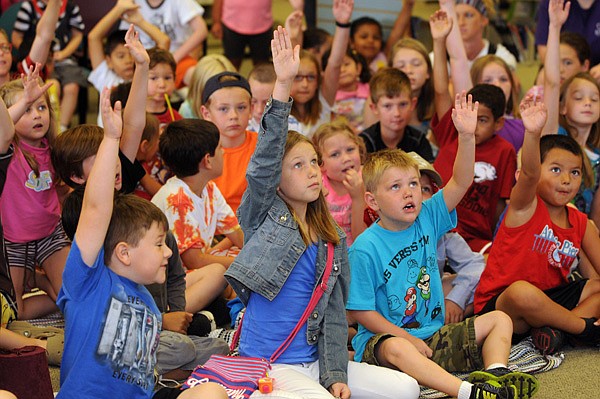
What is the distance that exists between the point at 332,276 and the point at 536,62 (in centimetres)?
588

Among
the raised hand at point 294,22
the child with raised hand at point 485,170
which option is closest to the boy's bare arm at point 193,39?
the raised hand at point 294,22

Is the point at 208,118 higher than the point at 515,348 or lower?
higher

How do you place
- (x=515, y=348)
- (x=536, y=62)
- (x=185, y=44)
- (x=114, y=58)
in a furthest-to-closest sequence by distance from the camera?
(x=536, y=62), (x=185, y=44), (x=114, y=58), (x=515, y=348)

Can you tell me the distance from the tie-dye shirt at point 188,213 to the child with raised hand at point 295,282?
84 centimetres

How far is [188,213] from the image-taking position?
3.72 m

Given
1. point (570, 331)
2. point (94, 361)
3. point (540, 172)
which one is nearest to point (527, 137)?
point (540, 172)

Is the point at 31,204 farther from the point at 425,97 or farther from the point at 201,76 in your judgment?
the point at 425,97

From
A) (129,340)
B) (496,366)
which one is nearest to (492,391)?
(496,366)

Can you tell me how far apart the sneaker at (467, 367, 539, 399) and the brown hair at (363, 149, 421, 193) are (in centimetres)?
73

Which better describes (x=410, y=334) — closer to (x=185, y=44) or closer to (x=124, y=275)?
(x=124, y=275)

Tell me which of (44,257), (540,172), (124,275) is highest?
(540,172)

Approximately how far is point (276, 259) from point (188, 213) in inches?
37.8

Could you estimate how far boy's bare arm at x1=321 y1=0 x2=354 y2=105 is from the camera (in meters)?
4.74

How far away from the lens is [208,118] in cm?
434
